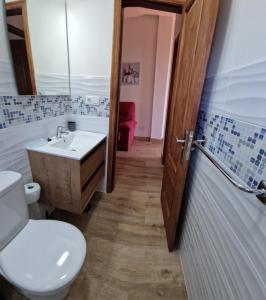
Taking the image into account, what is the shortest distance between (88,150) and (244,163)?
1113 mm

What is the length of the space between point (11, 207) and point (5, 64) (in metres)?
0.94

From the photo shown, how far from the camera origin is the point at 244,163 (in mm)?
674

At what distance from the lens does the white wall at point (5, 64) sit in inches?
42.7

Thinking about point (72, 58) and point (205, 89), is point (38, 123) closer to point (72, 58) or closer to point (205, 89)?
point (72, 58)

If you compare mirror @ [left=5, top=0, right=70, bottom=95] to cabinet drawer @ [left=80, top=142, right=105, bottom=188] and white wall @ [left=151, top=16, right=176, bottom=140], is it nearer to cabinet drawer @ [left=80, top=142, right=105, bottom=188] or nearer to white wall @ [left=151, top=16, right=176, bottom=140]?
cabinet drawer @ [left=80, top=142, right=105, bottom=188]

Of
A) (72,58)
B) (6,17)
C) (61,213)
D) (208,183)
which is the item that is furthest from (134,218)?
(6,17)

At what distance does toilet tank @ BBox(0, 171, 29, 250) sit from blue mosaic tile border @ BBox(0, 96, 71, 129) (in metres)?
0.40

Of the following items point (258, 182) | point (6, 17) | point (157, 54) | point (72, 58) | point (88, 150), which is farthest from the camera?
point (157, 54)

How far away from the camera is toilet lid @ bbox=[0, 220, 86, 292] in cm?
83

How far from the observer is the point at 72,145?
1747 mm

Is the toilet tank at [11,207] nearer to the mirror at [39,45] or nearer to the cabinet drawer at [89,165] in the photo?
the cabinet drawer at [89,165]

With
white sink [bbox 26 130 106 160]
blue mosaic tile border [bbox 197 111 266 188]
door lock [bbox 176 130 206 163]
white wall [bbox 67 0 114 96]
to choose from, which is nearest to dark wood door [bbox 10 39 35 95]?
white sink [bbox 26 130 106 160]

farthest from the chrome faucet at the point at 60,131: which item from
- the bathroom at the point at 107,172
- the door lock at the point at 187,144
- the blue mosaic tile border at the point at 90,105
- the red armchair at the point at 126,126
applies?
the red armchair at the point at 126,126

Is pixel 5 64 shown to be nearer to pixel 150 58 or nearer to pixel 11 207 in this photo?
pixel 11 207
